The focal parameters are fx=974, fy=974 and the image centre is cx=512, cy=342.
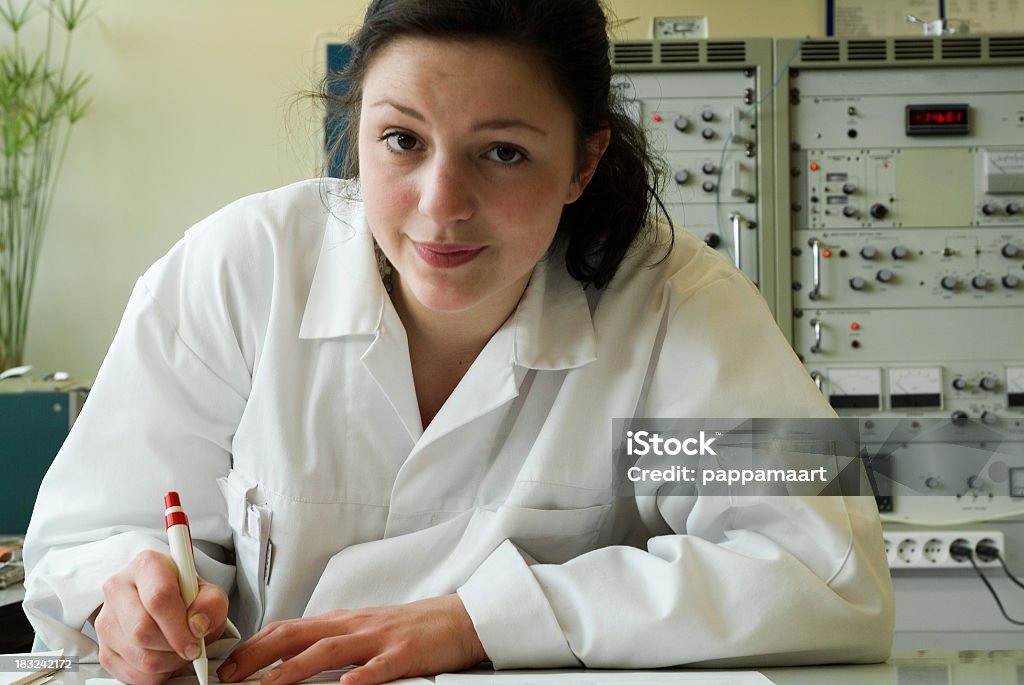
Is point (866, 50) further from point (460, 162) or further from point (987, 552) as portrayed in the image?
point (460, 162)

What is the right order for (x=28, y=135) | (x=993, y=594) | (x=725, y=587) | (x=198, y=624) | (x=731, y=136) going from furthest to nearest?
(x=28, y=135) < (x=731, y=136) < (x=993, y=594) < (x=725, y=587) < (x=198, y=624)

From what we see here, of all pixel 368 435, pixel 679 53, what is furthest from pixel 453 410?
pixel 679 53

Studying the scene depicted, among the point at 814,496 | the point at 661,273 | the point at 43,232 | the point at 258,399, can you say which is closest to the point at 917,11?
the point at 661,273

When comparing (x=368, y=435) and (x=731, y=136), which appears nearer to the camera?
(x=368, y=435)

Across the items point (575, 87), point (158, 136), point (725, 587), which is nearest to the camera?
point (725, 587)

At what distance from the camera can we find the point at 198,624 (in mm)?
795

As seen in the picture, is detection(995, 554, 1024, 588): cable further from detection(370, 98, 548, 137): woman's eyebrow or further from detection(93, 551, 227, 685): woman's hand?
detection(93, 551, 227, 685): woman's hand

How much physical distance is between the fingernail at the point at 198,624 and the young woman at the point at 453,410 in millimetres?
21

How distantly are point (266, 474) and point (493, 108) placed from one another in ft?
1.52

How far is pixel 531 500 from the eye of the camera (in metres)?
1.06

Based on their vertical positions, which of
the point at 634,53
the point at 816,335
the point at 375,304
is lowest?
the point at 816,335

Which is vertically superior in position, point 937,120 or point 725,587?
point 937,120

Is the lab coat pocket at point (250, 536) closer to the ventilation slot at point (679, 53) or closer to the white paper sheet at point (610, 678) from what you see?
the white paper sheet at point (610, 678)

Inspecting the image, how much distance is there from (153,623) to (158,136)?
2248 mm
